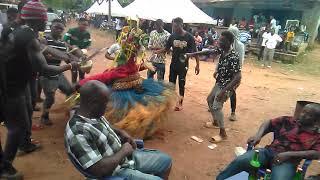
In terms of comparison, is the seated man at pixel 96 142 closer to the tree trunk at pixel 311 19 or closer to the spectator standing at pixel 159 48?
the spectator standing at pixel 159 48

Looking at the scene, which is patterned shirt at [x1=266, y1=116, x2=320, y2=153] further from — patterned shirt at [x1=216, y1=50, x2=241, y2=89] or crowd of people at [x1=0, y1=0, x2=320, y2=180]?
patterned shirt at [x1=216, y1=50, x2=241, y2=89]

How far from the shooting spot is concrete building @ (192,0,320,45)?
19.8 meters

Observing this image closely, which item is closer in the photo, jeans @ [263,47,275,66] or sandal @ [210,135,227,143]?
sandal @ [210,135,227,143]

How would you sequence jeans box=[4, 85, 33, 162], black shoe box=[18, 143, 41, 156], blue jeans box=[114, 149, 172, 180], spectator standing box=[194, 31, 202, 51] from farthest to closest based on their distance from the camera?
spectator standing box=[194, 31, 202, 51]
black shoe box=[18, 143, 41, 156]
jeans box=[4, 85, 33, 162]
blue jeans box=[114, 149, 172, 180]

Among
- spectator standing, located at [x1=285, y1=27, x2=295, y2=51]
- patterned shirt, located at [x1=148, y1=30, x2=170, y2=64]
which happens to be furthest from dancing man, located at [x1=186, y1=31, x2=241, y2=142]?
spectator standing, located at [x1=285, y1=27, x2=295, y2=51]

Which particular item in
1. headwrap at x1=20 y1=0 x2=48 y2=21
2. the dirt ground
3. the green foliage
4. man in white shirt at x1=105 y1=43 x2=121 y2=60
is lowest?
the dirt ground

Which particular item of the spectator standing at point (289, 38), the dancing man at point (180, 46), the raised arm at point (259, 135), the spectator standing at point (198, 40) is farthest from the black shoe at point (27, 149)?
the spectator standing at point (289, 38)

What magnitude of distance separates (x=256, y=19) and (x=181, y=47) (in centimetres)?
1592

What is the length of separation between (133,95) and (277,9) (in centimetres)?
1823

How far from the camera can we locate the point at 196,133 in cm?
618

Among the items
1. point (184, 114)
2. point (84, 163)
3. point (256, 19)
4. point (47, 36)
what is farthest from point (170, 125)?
point (256, 19)

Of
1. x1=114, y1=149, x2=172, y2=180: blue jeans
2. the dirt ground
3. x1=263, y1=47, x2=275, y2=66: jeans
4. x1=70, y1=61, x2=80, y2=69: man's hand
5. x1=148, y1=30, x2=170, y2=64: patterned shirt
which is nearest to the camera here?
x1=114, y1=149, x2=172, y2=180: blue jeans

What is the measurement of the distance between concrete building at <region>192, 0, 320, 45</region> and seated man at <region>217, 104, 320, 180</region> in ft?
58.2

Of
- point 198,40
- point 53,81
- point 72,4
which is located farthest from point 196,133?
point 72,4
